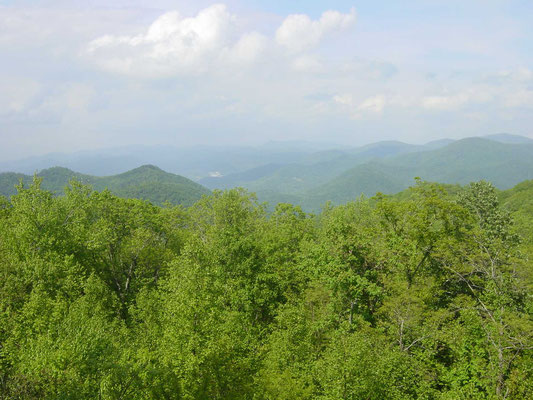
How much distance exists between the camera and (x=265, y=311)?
32.4 metres

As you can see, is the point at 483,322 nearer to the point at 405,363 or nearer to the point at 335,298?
the point at 405,363

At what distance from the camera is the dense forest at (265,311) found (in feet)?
55.5

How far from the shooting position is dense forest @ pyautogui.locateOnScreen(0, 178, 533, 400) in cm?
1692

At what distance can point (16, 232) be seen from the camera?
27.3 metres

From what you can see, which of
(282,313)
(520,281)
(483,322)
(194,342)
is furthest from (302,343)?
(520,281)

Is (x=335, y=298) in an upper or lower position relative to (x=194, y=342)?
lower

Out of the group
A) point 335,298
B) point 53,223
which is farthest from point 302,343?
point 53,223

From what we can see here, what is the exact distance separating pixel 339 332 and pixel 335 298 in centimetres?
417

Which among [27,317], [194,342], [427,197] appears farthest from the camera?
[427,197]

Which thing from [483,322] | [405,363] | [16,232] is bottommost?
[405,363]

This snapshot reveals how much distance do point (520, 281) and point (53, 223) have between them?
38.5m

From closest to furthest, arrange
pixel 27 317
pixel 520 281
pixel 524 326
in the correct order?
pixel 524 326 < pixel 27 317 < pixel 520 281

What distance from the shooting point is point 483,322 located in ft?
72.0

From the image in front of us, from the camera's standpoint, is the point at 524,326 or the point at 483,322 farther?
the point at 483,322
